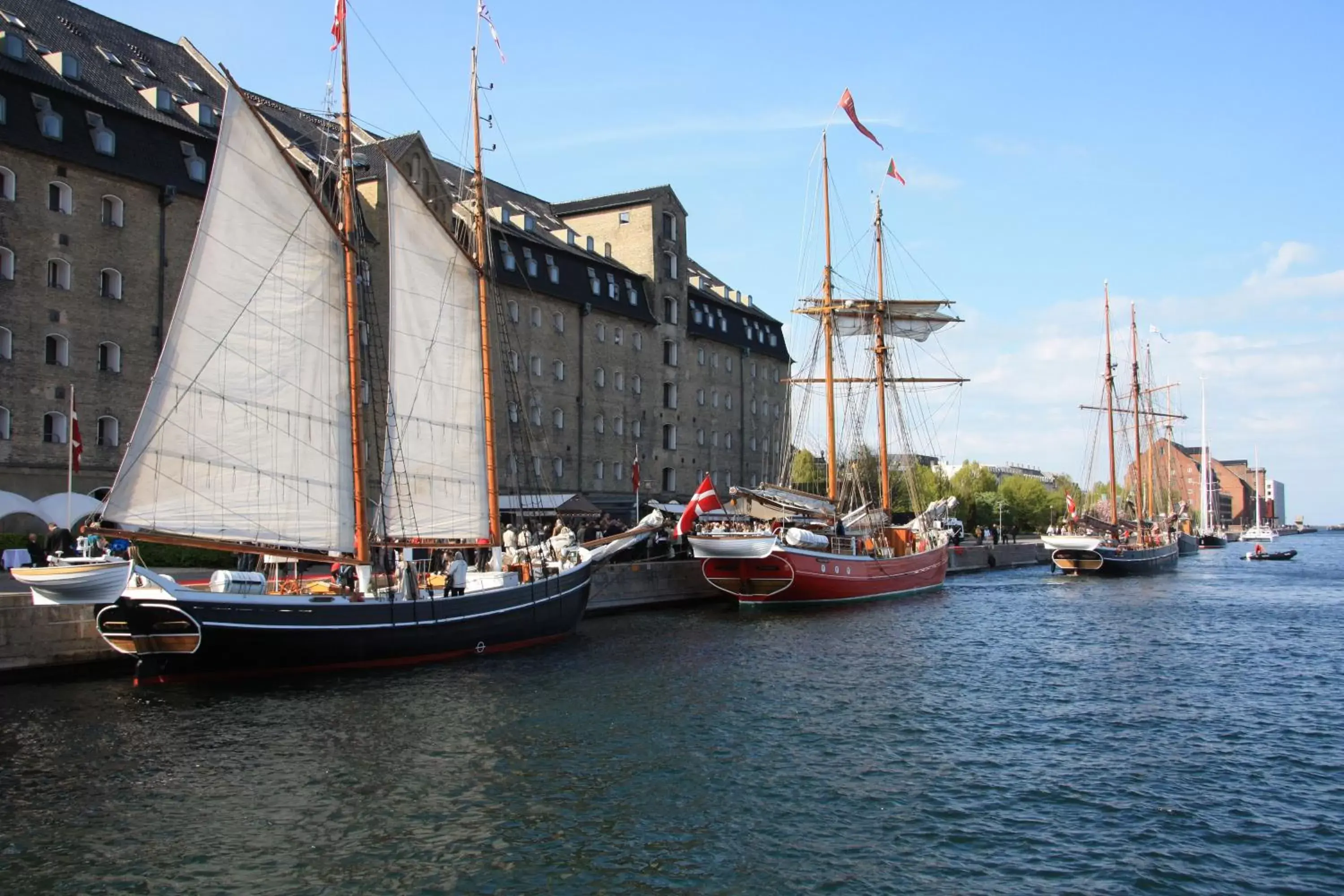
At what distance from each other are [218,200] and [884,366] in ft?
171

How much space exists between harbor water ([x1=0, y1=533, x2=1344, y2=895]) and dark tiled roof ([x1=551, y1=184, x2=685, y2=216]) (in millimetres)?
54760

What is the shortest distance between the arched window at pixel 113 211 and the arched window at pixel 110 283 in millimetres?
2039

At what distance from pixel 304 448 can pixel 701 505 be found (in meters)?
18.1

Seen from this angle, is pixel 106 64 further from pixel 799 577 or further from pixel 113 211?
pixel 799 577

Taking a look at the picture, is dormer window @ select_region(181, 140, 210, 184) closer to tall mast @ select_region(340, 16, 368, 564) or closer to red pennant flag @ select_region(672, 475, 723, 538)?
tall mast @ select_region(340, 16, 368, 564)

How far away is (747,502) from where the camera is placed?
198ft

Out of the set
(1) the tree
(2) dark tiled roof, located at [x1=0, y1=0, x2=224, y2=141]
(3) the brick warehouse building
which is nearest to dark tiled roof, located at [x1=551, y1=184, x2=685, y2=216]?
(3) the brick warehouse building

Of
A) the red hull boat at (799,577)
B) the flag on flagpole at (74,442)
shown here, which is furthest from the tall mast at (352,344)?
the red hull boat at (799,577)

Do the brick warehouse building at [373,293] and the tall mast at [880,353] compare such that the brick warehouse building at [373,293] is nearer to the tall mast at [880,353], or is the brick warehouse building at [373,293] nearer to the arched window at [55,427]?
the arched window at [55,427]

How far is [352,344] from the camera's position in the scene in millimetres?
33500

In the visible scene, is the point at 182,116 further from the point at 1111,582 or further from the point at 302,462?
the point at 1111,582

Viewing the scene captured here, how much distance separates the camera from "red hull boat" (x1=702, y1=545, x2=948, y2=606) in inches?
2062

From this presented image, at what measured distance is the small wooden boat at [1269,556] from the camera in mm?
116062

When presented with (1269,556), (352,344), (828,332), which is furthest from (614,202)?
(1269,556)
